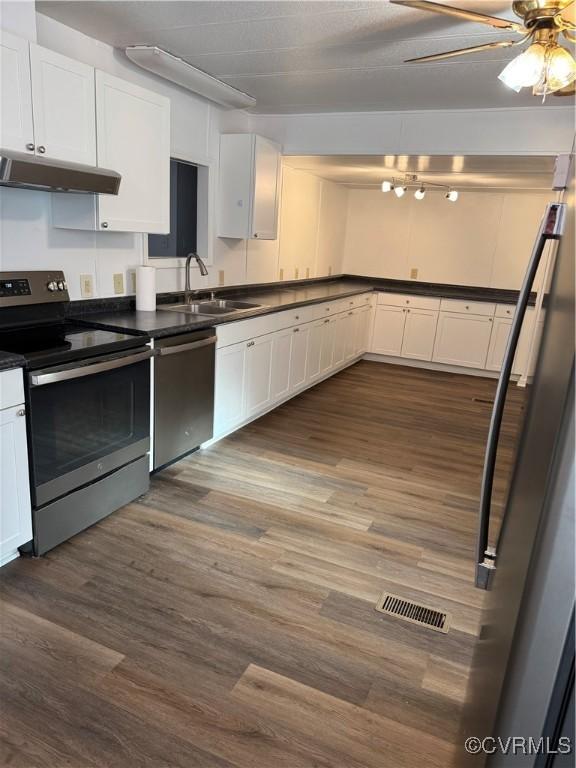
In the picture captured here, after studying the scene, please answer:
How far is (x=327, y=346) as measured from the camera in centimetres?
539

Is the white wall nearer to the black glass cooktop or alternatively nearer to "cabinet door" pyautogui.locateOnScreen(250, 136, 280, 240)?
"cabinet door" pyautogui.locateOnScreen(250, 136, 280, 240)

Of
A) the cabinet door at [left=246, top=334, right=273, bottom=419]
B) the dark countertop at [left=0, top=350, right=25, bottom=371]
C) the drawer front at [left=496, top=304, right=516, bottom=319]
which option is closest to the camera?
the dark countertop at [left=0, top=350, right=25, bottom=371]

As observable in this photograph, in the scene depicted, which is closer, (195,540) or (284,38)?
(195,540)

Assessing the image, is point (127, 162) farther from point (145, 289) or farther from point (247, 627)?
point (247, 627)

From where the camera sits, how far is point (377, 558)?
100 inches

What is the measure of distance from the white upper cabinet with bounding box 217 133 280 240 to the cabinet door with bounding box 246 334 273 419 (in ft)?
3.21

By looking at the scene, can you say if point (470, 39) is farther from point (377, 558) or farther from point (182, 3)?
point (377, 558)

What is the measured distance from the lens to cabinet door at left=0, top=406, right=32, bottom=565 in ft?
6.91

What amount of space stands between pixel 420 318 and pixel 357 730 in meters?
5.31

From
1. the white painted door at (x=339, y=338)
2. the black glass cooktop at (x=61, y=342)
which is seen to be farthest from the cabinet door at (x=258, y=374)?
the white painted door at (x=339, y=338)

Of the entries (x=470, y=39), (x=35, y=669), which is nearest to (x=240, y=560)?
(x=35, y=669)

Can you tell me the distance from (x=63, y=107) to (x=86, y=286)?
993 millimetres

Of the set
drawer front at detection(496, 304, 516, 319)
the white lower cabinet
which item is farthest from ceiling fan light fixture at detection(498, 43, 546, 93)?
drawer front at detection(496, 304, 516, 319)

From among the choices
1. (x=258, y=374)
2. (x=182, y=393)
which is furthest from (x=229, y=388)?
(x=182, y=393)
